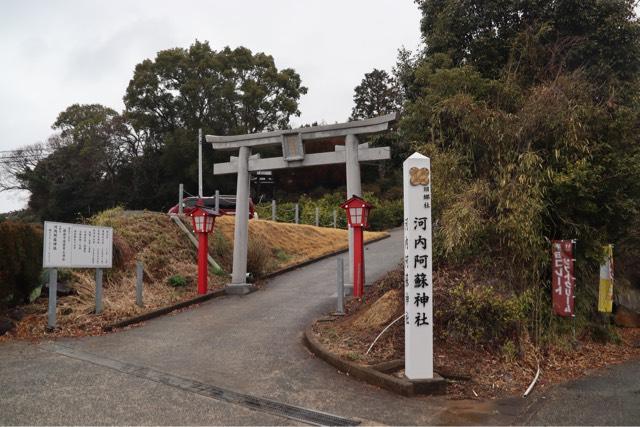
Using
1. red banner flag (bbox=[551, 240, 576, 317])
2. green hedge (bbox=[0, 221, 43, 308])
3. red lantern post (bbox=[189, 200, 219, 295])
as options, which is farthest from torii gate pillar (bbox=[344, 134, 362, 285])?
green hedge (bbox=[0, 221, 43, 308])

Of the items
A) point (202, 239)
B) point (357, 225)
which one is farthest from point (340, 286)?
point (202, 239)

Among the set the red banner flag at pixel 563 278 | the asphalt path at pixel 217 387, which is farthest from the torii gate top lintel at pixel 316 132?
the red banner flag at pixel 563 278

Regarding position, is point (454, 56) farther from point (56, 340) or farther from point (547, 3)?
point (56, 340)

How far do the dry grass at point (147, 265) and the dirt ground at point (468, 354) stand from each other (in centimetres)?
392

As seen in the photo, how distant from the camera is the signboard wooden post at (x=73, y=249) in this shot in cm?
847

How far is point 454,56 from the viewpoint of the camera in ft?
44.1

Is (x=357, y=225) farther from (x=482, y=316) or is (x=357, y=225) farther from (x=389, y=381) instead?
(x=389, y=381)

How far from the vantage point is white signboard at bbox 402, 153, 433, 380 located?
5.91 m

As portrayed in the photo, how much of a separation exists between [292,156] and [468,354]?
251 inches

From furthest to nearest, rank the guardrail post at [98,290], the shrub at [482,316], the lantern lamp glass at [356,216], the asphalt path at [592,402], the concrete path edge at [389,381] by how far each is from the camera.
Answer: the lantern lamp glass at [356,216] → the guardrail post at [98,290] → the shrub at [482,316] → the concrete path edge at [389,381] → the asphalt path at [592,402]

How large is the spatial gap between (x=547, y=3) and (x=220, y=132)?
76.2 ft

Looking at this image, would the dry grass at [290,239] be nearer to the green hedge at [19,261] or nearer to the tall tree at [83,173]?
the green hedge at [19,261]

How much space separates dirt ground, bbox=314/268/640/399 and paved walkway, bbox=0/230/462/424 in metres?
0.54

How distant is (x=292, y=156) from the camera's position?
11.6 meters
